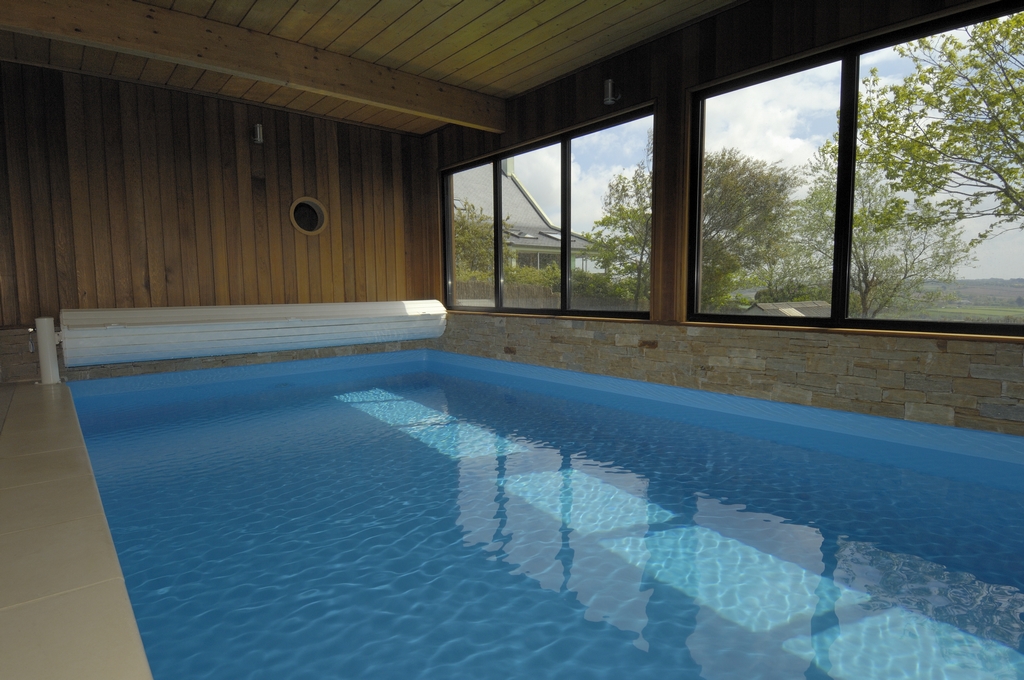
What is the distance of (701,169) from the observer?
13.7 ft

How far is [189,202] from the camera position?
5.51 meters

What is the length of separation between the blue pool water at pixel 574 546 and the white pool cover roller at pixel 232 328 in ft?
3.23

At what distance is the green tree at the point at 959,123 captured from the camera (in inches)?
113

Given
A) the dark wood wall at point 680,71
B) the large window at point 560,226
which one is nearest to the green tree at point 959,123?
the dark wood wall at point 680,71

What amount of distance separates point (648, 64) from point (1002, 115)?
2.34 metres

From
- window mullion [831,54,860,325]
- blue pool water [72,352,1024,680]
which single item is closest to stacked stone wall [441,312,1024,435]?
blue pool water [72,352,1024,680]

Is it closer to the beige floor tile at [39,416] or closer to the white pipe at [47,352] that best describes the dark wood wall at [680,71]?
the beige floor tile at [39,416]

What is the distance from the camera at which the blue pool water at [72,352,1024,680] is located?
1.48 metres

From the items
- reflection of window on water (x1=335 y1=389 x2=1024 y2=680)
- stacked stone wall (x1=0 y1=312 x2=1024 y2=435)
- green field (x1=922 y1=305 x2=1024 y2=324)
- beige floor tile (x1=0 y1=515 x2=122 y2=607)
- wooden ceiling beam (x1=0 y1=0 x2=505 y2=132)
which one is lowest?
reflection of window on water (x1=335 y1=389 x2=1024 y2=680)

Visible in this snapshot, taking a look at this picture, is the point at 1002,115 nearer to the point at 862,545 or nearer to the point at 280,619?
the point at 862,545

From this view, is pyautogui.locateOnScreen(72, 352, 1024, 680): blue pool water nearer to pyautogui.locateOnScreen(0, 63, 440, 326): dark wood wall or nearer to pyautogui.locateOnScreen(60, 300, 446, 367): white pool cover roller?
pyautogui.locateOnScreen(60, 300, 446, 367): white pool cover roller

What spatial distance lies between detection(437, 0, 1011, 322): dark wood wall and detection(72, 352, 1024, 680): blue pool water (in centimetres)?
141

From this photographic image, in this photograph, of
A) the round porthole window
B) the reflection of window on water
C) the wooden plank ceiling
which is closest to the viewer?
the reflection of window on water

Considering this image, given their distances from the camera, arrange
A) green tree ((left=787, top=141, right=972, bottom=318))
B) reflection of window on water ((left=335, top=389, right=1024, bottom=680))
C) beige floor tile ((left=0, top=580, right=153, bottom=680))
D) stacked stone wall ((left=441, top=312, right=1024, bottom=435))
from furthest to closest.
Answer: green tree ((left=787, top=141, right=972, bottom=318))
stacked stone wall ((left=441, top=312, right=1024, bottom=435))
reflection of window on water ((left=335, top=389, right=1024, bottom=680))
beige floor tile ((left=0, top=580, right=153, bottom=680))
